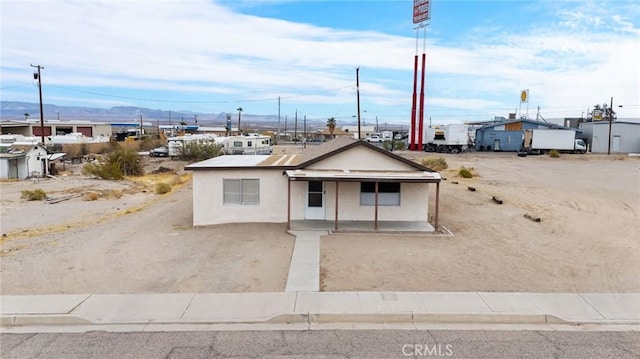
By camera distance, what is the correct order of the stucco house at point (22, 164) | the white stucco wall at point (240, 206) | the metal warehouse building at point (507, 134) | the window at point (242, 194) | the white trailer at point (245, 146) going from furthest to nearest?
1. the metal warehouse building at point (507, 134)
2. the white trailer at point (245, 146)
3. the stucco house at point (22, 164)
4. the window at point (242, 194)
5. the white stucco wall at point (240, 206)

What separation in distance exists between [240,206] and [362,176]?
5056mm

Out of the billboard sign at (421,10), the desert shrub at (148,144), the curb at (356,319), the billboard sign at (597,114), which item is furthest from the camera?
the billboard sign at (597,114)

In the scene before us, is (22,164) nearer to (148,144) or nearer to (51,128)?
(148,144)

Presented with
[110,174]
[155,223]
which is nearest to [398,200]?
[155,223]

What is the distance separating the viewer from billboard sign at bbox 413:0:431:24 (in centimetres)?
4572

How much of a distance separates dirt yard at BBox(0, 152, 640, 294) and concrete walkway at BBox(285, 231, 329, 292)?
24 cm

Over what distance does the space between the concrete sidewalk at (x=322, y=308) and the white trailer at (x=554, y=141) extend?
5338cm

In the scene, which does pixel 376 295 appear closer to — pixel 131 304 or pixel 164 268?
pixel 131 304

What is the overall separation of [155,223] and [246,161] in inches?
184

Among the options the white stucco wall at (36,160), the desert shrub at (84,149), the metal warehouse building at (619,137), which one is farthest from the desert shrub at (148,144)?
the metal warehouse building at (619,137)

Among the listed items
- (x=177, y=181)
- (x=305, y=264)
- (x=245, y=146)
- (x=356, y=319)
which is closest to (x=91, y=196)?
(x=177, y=181)

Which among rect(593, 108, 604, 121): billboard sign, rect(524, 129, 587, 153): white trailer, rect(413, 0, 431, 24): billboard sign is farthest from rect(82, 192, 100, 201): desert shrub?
rect(593, 108, 604, 121): billboard sign

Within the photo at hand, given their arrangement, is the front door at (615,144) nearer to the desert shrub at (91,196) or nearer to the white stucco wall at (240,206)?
the white stucco wall at (240,206)

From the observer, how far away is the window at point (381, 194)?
18812 millimetres
